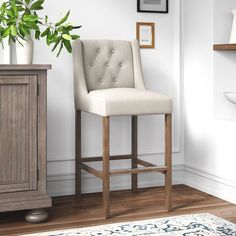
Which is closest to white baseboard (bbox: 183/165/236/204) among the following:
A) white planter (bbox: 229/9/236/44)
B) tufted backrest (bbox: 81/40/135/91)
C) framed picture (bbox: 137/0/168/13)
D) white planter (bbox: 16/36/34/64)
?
tufted backrest (bbox: 81/40/135/91)

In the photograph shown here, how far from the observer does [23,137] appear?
113 inches

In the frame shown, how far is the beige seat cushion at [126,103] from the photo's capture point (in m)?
2.98

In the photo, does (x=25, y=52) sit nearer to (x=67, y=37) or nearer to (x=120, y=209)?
(x=67, y=37)

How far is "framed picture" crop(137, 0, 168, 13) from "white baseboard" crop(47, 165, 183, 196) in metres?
1.22

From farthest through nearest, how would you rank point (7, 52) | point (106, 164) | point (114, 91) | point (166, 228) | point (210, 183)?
point (210, 183)
point (7, 52)
point (114, 91)
point (106, 164)
point (166, 228)

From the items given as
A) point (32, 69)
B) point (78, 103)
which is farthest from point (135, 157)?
point (32, 69)

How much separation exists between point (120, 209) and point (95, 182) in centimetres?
52

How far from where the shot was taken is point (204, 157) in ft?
12.1

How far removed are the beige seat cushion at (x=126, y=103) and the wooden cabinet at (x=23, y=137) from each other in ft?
1.15

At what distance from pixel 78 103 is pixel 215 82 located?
100 cm

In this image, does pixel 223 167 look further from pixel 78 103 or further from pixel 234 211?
pixel 78 103

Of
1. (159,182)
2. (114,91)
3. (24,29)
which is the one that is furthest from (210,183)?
(24,29)

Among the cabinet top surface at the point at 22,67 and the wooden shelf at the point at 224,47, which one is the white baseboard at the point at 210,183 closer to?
the wooden shelf at the point at 224,47

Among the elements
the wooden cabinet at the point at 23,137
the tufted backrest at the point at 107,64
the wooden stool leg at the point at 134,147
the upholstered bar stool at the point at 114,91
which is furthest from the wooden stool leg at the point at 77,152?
the wooden cabinet at the point at 23,137
